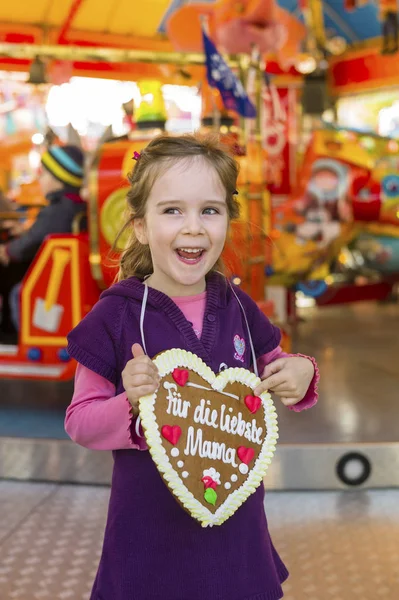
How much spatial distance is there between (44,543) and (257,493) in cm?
138

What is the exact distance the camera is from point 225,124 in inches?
151

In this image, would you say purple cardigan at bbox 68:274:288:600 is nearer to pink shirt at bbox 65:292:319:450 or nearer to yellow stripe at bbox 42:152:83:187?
pink shirt at bbox 65:292:319:450

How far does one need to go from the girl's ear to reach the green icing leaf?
0.43 metres

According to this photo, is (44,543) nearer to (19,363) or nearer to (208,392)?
(19,363)

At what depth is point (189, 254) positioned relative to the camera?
50.4 inches

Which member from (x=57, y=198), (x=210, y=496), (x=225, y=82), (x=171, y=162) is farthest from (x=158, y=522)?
(x=57, y=198)

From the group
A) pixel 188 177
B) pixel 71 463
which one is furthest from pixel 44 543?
pixel 188 177

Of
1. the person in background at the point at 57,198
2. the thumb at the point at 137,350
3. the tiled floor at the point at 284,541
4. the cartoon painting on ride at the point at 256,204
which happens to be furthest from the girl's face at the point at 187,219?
the person in background at the point at 57,198

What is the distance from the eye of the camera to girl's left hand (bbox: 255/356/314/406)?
4.23 feet

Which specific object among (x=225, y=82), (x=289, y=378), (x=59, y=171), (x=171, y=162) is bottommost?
(x=289, y=378)

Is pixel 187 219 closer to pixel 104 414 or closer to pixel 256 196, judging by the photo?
pixel 104 414

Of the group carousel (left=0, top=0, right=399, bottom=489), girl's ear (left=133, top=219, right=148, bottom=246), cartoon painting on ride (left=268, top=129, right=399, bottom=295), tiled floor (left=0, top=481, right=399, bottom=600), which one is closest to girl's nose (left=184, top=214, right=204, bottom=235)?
girl's ear (left=133, top=219, right=148, bottom=246)

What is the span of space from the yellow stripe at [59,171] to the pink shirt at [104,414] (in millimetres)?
2407

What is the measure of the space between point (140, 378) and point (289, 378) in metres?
0.26
